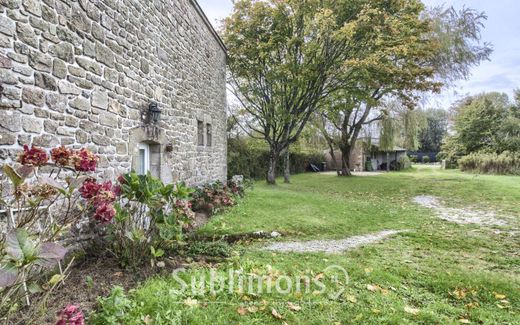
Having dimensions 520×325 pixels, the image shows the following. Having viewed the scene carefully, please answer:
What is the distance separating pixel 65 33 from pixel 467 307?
539cm

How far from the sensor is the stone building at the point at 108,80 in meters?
2.85

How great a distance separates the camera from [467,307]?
3.07 metres

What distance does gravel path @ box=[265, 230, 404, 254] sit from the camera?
16.0 ft

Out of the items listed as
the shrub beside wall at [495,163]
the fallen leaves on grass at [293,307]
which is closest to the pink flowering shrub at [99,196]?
the fallen leaves on grass at [293,307]

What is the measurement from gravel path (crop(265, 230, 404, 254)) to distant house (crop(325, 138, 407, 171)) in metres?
22.2

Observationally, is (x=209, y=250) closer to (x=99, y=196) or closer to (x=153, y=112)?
(x=99, y=196)

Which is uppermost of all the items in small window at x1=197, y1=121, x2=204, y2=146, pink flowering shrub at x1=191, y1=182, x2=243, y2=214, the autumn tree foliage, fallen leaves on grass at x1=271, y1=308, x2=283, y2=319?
the autumn tree foliage

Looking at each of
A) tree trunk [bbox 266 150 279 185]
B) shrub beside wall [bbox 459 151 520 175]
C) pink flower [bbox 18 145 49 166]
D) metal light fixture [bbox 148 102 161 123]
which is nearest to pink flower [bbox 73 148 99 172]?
pink flower [bbox 18 145 49 166]

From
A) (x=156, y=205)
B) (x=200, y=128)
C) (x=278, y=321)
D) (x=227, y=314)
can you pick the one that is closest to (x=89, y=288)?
(x=156, y=205)

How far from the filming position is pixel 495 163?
19562 millimetres

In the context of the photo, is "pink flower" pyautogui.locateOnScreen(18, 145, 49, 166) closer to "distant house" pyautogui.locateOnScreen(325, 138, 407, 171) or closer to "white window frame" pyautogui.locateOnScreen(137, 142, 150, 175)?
"white window frame" pyautogui.locateOnScreen(137, 142, 150, 175)

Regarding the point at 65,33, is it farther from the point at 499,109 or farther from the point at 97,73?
the point at 499,109

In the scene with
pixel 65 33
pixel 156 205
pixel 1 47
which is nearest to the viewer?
pixel 1 47

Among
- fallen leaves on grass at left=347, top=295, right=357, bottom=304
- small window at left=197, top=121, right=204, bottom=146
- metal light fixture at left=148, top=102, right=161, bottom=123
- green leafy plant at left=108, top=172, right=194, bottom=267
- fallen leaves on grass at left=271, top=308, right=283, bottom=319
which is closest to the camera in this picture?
fallen leaves on grass at left=271, top=308, right=283, bottom=319
